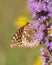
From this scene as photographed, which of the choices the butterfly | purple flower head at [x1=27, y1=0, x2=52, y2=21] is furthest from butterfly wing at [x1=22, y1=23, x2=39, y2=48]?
purple flower head at [x1=27, y1=0, x2=52, y2=21]

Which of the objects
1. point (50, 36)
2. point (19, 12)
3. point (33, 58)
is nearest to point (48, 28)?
point (50, 36)

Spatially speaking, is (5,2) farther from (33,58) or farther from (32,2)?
(32,2)

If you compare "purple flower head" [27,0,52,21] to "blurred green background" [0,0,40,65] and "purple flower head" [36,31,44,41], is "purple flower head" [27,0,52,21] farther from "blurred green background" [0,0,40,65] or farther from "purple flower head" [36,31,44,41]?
"blurred green background" [0,0,40,65]

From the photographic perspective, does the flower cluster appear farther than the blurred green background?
No

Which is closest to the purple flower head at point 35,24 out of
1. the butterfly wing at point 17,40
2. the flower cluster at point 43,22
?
the flower cluster at point 43,22

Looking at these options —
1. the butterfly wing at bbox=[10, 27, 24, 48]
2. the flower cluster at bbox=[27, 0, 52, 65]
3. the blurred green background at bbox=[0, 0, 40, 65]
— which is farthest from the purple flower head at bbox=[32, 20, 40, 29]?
the blurred green background at bbox=[0, 0, 40, 65]

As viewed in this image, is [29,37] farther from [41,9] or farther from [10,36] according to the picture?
[10,36]

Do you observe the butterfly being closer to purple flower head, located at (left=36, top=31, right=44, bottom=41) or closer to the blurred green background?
purple flower head, located at (left=36, top=31, right=44, bottom=41)

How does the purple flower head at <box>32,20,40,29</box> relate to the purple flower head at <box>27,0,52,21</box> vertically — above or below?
below
